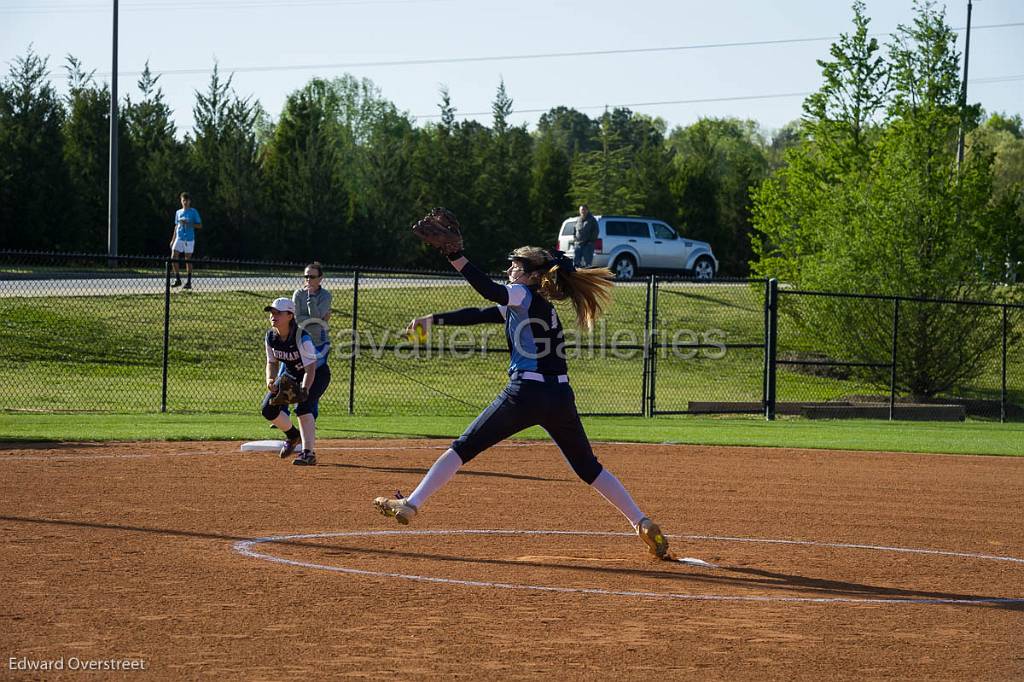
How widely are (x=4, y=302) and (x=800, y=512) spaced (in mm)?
19236

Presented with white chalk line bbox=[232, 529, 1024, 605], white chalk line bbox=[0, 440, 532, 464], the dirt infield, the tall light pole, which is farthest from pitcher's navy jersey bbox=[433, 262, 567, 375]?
the tall light pole

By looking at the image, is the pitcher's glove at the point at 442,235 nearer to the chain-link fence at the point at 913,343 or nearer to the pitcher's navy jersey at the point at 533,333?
the pitcher's navy jersey at the point at 533,333

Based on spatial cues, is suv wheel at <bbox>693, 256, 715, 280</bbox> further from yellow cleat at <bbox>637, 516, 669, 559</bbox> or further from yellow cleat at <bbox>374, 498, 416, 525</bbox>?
yellow cleat at <bbox>374, 498, 416, 525</bbox>

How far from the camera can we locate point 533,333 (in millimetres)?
7891

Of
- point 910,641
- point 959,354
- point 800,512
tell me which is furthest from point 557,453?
point 959,354

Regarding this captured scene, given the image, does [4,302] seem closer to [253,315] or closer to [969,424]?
[253,315]

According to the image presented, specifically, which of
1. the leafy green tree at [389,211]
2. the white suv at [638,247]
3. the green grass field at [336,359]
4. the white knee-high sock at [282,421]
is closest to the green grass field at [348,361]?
the green grass field at [336,359]

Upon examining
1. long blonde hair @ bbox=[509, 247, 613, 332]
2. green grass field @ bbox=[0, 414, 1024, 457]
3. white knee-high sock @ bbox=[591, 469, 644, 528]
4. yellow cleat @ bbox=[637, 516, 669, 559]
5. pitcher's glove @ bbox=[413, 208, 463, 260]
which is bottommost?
green grass field @ bbox=[0, 414, 1024, 457]

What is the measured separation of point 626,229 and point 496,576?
30552 millimetres

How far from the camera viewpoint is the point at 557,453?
1486 cm
